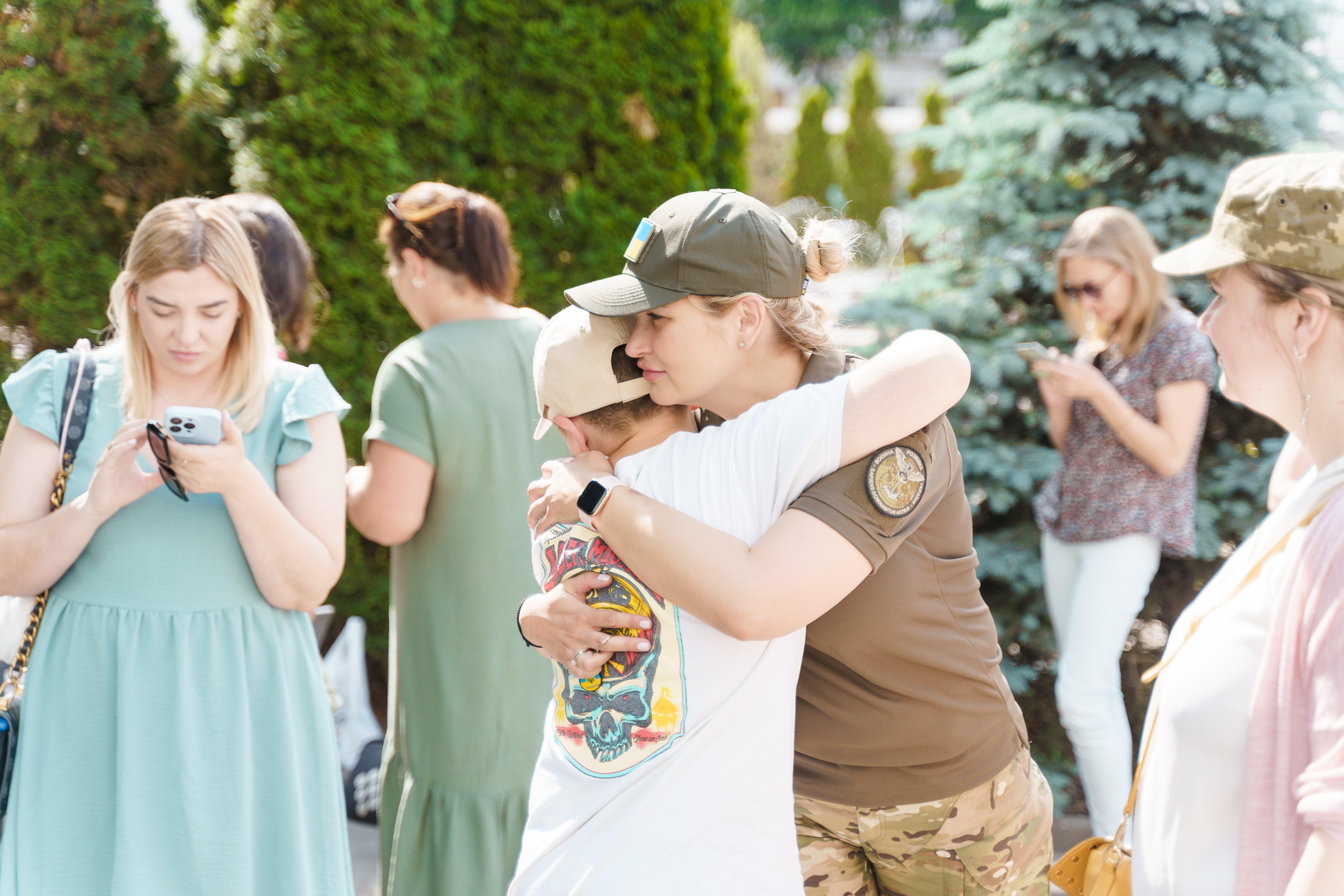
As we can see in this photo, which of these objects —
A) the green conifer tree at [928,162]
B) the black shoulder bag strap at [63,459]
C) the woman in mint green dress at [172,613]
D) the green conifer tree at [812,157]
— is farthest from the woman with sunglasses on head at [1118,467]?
the green conifer tree at [812,157]

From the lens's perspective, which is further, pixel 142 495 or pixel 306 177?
pixel 306 177

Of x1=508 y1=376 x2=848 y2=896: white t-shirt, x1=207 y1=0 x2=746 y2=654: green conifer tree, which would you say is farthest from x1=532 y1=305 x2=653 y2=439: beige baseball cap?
x1=207 y1=0 x2=746 y2=654: green conifer tree

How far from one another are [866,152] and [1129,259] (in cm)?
1966

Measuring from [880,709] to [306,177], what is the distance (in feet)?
11.8

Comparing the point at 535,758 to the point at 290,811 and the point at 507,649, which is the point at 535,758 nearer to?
the point at 507,649

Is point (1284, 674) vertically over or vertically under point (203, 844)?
over

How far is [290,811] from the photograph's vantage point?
233cm

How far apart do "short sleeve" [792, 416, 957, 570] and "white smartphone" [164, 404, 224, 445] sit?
1356mm

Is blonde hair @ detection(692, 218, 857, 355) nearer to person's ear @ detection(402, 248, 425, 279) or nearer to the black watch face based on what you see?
the black watch face

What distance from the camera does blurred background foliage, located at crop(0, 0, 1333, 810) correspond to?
162 inches

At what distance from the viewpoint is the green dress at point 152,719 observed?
7.22 feet

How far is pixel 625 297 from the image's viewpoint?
1531 mm

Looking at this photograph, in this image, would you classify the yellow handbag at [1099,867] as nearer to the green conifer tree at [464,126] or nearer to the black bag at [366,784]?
the black bag at [366,784]

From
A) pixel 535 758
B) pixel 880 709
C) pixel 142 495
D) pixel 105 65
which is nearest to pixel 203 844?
pixel 142 495
